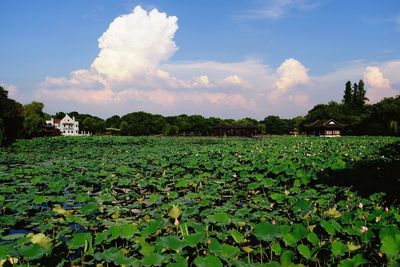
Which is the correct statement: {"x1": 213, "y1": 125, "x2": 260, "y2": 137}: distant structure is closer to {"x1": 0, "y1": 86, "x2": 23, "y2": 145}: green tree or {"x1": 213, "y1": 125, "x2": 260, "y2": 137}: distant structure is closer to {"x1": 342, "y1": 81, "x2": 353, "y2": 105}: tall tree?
{"x1": 342, "y1": 81, "x2": 353, "y2": 105}: tall tree

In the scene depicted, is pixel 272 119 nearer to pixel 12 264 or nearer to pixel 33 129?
pixel 33 129

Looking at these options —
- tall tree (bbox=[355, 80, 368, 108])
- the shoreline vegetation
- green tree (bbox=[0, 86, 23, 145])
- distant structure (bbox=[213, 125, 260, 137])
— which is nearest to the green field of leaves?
the shoreline vegetation

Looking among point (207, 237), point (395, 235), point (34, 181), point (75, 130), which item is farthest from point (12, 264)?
point (75, 130)

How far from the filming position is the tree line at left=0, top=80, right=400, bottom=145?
107ft

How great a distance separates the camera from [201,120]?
93.9m

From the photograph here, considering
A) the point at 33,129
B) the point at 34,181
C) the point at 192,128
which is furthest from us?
the point at 192,128

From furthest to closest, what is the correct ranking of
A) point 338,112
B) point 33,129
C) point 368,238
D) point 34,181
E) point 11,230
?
point 338,112 → point 33,129 → point 34,181 → point 11,230 → point 368,238

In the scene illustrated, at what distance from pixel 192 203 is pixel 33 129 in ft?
134

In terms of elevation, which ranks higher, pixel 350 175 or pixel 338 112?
pixel 338 112

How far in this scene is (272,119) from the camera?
96750mm

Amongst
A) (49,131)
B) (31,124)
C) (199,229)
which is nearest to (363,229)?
(199,229)

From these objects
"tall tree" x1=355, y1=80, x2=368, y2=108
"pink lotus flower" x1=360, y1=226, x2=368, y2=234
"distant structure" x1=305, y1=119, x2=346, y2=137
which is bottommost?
"pink lotus flower" x1=360, y1=226, x2=368, y2=234

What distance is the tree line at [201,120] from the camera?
1287 inches

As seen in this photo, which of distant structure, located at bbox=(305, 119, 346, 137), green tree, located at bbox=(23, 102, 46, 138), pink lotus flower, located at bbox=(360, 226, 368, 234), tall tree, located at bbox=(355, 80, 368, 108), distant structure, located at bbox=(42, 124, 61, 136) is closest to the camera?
pink lotus flower, located at bbox=(360, 226, 368, 234)
